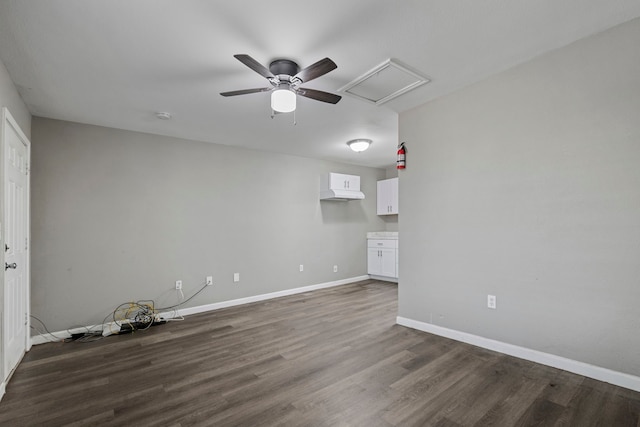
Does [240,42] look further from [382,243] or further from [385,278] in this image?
[385,278]

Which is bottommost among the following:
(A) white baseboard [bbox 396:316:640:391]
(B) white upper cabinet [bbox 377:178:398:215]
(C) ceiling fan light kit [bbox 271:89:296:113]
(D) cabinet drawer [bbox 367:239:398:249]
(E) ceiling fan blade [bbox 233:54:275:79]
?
(A) white baseboard [bbox 396:316:640:391]

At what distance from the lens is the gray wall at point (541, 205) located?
2.15 metres

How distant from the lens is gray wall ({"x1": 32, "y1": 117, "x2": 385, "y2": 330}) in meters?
3.50

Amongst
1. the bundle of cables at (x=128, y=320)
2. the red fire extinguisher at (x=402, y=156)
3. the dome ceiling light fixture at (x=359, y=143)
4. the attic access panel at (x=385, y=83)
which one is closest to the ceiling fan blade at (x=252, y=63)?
the attic access panel at (x=385, y=83)

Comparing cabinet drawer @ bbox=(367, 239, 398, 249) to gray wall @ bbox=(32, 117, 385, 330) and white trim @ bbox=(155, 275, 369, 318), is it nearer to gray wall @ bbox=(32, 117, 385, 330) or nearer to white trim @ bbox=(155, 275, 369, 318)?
white trim @ bbox=(155, 275, 369, 318)

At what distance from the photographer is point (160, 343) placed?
3.23m

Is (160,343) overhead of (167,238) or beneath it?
beneath

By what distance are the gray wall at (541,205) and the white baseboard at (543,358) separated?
0.05 meters

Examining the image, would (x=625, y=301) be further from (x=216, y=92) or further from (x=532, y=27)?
(x=216, y=92)

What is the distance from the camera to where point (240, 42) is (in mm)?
2174

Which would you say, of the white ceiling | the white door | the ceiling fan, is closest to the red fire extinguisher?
the white ceiling

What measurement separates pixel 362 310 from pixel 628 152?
325cm

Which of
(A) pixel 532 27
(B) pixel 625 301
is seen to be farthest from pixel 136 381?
(A) pixel 532 27

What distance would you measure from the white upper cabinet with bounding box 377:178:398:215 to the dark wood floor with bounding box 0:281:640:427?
139 inches
